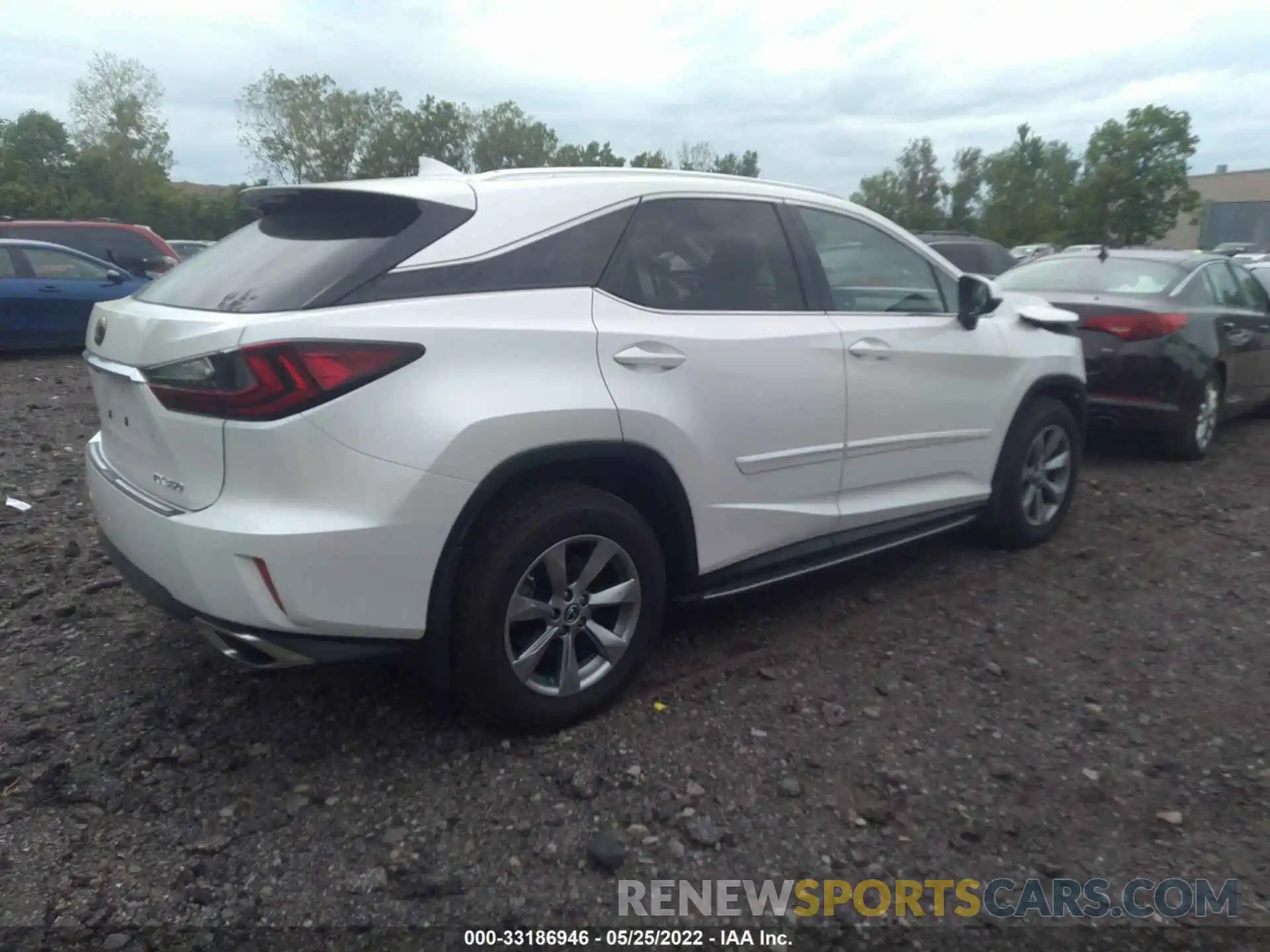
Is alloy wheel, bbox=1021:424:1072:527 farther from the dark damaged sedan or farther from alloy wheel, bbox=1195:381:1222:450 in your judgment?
alloy wheel, bbox=1195:381:1222:450

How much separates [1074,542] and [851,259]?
216cm

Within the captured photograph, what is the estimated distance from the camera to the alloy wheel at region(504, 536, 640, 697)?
10.3 feet

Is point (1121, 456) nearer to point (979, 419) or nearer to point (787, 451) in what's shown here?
point (979, 419)

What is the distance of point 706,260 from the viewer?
370cm

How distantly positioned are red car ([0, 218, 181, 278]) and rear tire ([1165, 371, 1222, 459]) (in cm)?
1176

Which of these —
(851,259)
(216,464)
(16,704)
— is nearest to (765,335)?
(851,259)

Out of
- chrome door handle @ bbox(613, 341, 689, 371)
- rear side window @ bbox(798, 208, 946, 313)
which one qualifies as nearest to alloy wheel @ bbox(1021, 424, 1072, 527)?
rear side window @ bbox(798, 208, 946, 313)

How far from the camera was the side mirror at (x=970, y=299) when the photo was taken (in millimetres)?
4609

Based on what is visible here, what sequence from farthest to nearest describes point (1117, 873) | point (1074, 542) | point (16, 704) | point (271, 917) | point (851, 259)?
point (1074, 542), point (851, 259), point (16, 704), point (1117, 873), point (271, 917)

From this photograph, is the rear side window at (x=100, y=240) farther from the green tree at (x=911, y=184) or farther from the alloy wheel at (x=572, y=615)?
the green tree at (x=911, y=184)

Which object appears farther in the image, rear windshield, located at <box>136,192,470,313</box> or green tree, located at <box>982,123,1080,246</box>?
green tree, located at <box>982,123,1080,246</box>

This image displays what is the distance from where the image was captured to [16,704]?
11.4ft

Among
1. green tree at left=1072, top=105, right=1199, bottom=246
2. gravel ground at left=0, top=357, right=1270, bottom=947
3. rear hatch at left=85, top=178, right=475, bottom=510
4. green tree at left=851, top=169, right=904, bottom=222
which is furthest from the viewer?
green tree at left=851, top=169, right=904, bottom=222

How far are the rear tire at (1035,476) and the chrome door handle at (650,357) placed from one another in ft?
7.39
